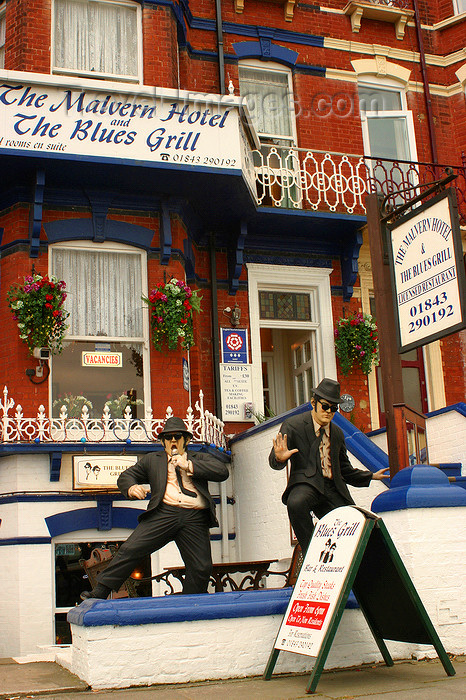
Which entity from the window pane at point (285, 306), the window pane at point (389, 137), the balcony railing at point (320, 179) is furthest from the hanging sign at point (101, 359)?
the window pane at point (389, 137)

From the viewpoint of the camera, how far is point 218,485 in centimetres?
1162

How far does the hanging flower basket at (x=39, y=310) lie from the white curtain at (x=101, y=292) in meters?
0.44

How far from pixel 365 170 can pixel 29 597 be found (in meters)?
8.95

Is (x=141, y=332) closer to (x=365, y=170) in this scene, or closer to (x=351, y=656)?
(x=365, y=170)

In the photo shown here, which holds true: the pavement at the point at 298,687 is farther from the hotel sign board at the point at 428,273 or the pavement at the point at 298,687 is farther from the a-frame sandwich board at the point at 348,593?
the hotel sign board at the point at 428,273

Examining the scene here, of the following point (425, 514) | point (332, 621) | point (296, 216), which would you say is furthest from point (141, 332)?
point (332, 621)

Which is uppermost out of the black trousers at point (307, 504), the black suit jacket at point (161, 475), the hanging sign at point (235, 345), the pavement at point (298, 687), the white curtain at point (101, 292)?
the white curtain at point (101, 292)

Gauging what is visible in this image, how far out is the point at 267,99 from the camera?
48.2 ft

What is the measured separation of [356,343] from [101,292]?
14.3 ft

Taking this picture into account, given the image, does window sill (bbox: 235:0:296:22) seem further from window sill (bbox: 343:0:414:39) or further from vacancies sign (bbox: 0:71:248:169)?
vacancies sign (bbox: 0:71:248:169)

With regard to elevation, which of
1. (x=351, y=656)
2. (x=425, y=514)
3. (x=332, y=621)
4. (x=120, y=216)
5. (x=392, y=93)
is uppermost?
(x=392, y=93)

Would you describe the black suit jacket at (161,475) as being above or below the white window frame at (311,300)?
below

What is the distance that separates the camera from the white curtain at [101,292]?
11.4m

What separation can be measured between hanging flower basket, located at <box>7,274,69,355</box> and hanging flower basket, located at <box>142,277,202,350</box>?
1.21 metres
